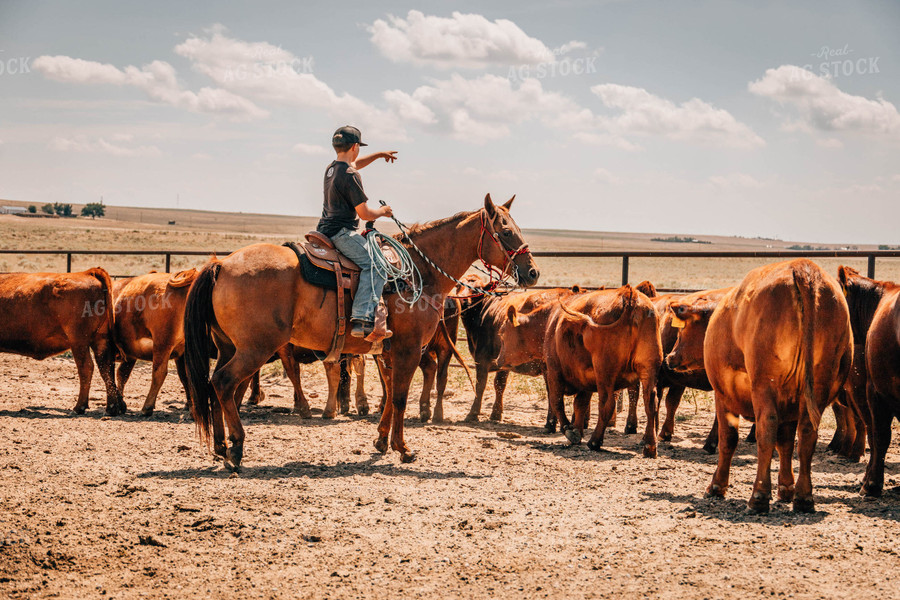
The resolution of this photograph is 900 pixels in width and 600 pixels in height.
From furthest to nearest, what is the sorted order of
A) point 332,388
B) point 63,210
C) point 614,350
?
point 63,210 → point 332,388 → point 614,350

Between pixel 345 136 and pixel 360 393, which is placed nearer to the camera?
pixel 345 136

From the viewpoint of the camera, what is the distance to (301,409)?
955cm

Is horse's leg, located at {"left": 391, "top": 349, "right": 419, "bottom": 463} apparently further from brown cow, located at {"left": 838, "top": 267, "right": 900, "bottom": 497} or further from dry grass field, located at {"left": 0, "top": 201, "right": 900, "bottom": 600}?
brown cow, located at {"left": 838, "top": 267, "right": 900, "bottom": 497}

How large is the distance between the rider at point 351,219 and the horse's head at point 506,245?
3.38 ft

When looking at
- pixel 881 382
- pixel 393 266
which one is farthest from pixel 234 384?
pixel 881 382

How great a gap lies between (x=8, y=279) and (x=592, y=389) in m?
7.22

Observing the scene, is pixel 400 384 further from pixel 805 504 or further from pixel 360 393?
pixel 805 504

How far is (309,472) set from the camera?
6.59 meters

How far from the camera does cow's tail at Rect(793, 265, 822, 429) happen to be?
16.4 feet

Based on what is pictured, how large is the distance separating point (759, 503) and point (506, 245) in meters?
3.38

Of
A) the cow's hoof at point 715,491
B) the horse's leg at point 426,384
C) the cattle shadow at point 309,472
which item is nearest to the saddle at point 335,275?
the cattle shadow at point 309,472

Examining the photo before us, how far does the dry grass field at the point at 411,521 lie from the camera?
4094 mm

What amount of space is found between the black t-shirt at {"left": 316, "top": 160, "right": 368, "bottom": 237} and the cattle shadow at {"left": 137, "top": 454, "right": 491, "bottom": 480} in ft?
6.86

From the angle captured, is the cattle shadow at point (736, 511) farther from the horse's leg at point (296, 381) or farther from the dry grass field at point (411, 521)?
the horse's leg at point (296, 381)
